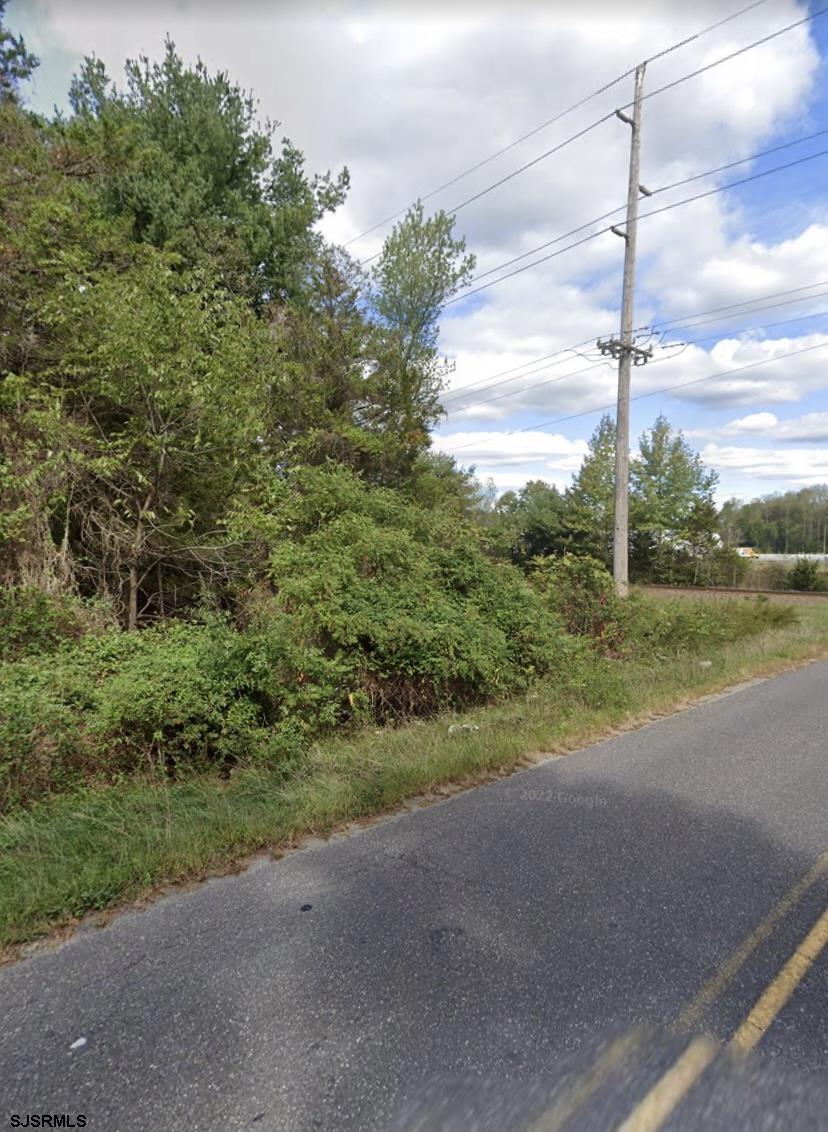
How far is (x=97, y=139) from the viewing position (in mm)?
10570

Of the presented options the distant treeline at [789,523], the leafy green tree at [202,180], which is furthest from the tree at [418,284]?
Answer: the distant treeline at [789,523]

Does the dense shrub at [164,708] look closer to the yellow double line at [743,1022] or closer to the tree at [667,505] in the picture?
the yellow double line at [743,1022]

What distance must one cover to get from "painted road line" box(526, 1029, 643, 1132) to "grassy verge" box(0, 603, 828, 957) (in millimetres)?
2154

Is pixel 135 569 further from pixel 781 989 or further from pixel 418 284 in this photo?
pixel 418 284

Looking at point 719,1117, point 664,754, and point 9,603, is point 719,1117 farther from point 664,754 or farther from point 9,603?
point 9,603

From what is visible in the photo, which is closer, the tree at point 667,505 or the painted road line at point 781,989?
the painted road line at point 781,989

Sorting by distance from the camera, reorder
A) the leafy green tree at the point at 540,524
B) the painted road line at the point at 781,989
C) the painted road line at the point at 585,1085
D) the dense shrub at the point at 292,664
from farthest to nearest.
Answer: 1. the leafy green tree at the point at 540,524
2. the dense shrub at the point at 292,664
3. the painted road line at the point at 781,989
4. the painted road line at the point at 585,1085

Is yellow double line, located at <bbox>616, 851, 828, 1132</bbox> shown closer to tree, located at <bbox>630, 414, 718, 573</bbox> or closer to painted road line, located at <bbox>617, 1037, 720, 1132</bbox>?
painted road line, located at <bbox>617, 1037, 720, 1132</bbox>

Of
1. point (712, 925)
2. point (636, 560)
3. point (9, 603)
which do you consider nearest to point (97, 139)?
point (9, 603)

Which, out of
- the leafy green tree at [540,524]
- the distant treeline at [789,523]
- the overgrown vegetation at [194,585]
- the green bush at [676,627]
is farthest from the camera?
the distant treeline at [789,523]

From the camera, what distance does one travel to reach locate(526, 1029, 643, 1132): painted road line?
1881 millimetres

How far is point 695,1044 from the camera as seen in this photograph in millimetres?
2189

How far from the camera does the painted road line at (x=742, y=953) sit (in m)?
2.34

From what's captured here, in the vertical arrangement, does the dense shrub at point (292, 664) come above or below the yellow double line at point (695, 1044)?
above
